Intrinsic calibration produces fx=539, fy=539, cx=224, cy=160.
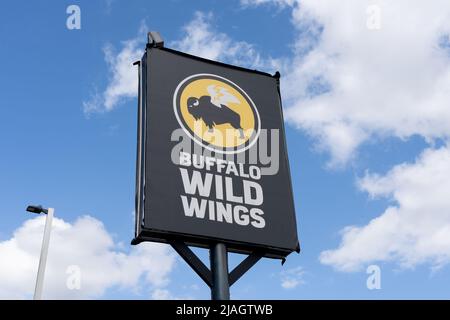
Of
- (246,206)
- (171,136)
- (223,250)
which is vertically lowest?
(223,250)

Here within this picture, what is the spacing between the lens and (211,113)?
26.0ft

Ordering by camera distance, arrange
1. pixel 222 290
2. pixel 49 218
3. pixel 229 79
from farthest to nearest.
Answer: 1. pixel 49 218
2. pixel 229 79
3. pixel 222 290

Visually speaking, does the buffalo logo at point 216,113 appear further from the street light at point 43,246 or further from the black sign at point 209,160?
the street light at point 43,246

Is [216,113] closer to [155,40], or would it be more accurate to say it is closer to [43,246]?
[155,40]

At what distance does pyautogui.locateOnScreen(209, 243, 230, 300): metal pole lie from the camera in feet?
21.7

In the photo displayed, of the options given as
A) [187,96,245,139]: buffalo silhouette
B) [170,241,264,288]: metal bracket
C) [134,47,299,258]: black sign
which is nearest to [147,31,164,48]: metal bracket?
[134,47,299,258]: black sign

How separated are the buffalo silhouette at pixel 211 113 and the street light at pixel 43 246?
20.3 ft

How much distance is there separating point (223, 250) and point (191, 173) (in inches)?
43.2

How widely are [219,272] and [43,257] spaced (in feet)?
22.5

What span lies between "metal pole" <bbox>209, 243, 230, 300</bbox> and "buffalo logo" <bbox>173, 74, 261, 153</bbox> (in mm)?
1434

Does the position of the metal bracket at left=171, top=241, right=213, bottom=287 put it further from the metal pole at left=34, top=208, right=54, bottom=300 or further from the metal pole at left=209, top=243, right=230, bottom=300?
the metal pole at left=34, top=208, right=54, bottom=300
